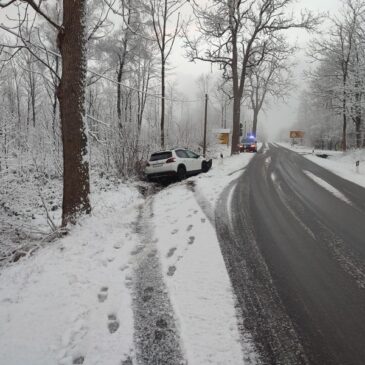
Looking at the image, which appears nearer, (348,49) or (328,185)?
(328,185)

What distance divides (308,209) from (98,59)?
21.5m

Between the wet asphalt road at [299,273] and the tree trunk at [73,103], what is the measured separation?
10.2 feet

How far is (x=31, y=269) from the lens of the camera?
18.2ft

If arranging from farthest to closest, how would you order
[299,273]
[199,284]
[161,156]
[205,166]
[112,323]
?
[205,166]
[161,156]
[299,273]
[199,284]
[112,323]

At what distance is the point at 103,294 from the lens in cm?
475

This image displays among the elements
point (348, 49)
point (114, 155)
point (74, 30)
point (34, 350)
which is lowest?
point (34, 350)

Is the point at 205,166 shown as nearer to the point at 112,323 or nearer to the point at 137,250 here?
the point at 137,250

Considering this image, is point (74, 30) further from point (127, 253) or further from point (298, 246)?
point (298, 246)

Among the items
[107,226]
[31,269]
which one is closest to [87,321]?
[31,269]

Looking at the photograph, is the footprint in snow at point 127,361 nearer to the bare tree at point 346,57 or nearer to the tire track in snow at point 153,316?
the tire track in snow at point 153,316

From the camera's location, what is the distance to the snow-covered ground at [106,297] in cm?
361

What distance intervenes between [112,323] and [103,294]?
71 cm

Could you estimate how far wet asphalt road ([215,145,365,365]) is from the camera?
12.2 feet

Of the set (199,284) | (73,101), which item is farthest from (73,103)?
(199,284)
